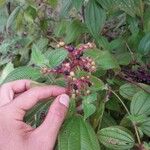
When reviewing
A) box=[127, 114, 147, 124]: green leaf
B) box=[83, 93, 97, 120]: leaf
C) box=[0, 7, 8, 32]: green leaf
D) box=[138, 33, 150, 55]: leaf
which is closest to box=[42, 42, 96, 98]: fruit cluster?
box=[83, 93, 97, 120]: leaf

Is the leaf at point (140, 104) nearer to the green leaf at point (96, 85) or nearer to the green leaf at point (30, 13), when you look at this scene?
the green leaf at point (96, 85)

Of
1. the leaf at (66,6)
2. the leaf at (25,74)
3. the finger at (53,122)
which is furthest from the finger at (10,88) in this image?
the leaf at (66,6)

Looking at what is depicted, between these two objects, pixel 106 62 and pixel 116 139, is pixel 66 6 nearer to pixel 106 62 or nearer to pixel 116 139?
pixel 106 62

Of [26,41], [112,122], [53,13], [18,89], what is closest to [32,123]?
[18,89]

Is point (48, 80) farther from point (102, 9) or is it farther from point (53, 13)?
point (53, 13)

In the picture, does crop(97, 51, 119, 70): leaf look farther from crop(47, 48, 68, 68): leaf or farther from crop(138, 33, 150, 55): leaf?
crop(138, 33, 150, 55): leaf

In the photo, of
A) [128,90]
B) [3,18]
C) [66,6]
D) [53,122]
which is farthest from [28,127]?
[3,18]
